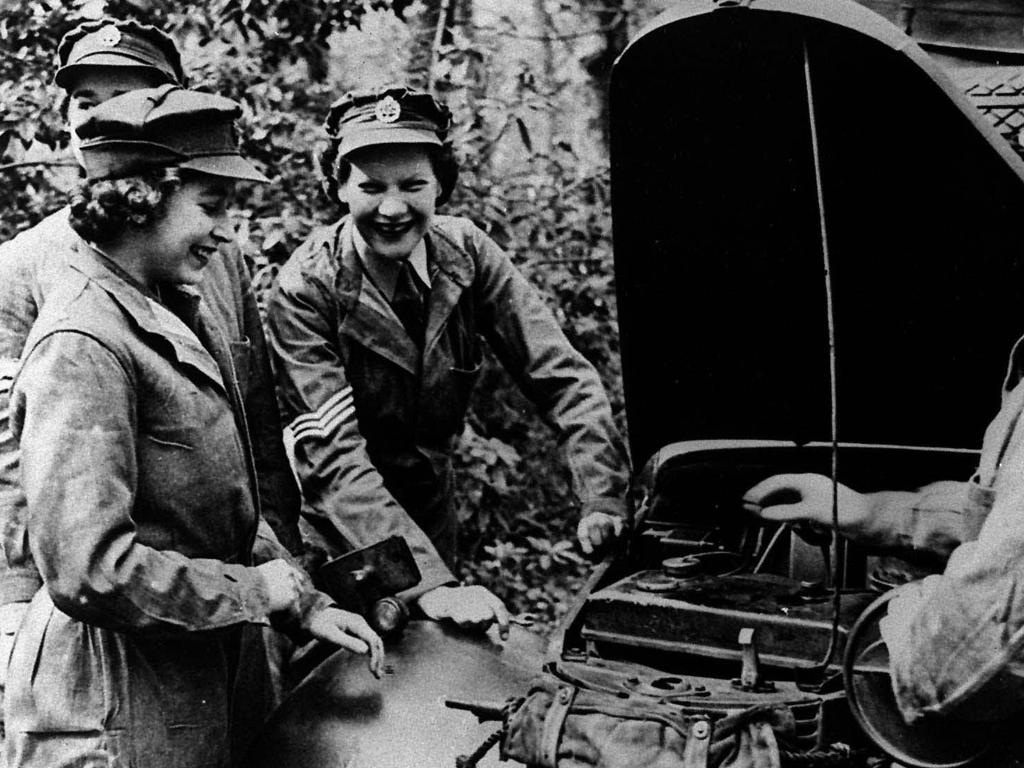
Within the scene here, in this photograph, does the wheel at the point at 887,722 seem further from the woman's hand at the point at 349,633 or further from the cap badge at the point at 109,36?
the cap badge at the point at 109,36

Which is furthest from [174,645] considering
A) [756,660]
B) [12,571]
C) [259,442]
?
[756,660]

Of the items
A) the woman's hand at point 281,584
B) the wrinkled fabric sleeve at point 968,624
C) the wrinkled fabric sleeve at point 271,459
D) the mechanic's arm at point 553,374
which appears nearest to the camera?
the wrinkled fabric sleeve at point 968,624

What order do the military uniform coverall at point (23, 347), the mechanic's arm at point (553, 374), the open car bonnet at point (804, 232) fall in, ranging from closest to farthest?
the open car bonnet at point (804, 232) → the military uniform coverall at point (23, 347) → the mechanic's arm at point (553, 374)

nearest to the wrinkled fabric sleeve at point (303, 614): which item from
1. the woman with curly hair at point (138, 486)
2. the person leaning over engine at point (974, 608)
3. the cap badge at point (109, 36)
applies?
the woman with curly hair at point (138, 486)

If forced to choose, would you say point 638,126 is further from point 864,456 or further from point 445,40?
point 445,40

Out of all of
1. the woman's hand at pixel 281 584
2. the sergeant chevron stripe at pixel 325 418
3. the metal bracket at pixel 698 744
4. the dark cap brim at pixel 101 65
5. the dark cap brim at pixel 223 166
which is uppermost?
the dark cap brim at pixel 101 65

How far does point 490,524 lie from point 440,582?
3.40 metres

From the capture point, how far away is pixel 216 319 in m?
3.12

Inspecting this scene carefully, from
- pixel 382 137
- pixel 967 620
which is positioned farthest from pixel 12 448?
pixel 967 620

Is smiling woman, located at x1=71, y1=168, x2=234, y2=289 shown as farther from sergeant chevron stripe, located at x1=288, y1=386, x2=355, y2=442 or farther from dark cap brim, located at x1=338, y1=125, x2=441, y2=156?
dark cap brim, located at x1=338, y1=125, x2=441, y2=156

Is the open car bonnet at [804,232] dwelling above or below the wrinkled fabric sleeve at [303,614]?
above

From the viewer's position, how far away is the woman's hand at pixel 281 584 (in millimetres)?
2641

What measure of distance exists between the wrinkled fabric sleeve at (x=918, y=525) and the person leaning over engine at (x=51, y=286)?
1.49 m

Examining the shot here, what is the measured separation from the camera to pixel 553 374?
3854 mm
